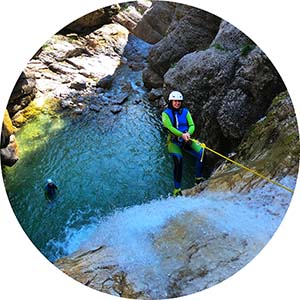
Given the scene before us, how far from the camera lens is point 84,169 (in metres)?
7.64

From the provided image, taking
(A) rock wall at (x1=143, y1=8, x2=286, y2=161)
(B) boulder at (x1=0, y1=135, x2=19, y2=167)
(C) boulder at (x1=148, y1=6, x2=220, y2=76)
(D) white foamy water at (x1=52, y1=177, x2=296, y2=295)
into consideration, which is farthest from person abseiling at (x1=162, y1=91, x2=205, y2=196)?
(C) boulder at (x1=148, y1=6, x2=220, y2=76)

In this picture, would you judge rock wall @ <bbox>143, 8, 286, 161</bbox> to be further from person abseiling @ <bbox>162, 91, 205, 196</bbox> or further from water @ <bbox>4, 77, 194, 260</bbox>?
person abseiling @ <bbox>162, 91, 205, 196</bbox>

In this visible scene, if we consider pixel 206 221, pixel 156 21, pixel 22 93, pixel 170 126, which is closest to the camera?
pixel 206 221

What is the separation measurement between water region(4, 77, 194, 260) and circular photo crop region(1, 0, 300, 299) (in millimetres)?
30

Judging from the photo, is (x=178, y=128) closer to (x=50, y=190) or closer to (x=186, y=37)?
(x=50, y=190)

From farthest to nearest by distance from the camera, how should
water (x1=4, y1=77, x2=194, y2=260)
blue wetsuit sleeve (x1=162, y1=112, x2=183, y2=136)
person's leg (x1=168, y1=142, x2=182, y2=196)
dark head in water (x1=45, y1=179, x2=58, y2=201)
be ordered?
dark head in water (x1=45, y1=179, x2=58, y2=201) < water (x1=4, y1=77, x2=194, y2=260) < person's leg (x1=168, y1=142, x2=182, y2=196) < blue wetsuit sleeve (x1=162, y1=112, x2=183, y2=136)

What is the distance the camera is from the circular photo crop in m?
→ 3.58

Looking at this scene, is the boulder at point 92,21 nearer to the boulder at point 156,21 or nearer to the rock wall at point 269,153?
the boulder at point 156,21

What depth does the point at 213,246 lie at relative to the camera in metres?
3.53

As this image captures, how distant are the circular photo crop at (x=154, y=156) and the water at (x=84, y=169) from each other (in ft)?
0.10

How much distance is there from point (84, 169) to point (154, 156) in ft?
5.28

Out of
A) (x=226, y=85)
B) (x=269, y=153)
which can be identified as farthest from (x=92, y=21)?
(x=269, y=153)

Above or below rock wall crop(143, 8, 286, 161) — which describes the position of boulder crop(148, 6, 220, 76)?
above

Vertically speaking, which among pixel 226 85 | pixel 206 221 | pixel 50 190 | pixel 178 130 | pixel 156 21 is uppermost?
pixel 156 21
